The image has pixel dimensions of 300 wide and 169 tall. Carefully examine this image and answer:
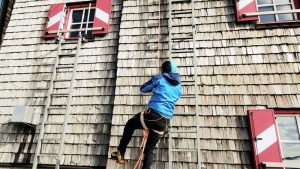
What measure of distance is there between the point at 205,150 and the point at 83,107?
8.41 ft

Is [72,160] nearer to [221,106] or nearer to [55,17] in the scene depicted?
[221,106]

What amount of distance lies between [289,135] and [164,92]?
7.54 feet

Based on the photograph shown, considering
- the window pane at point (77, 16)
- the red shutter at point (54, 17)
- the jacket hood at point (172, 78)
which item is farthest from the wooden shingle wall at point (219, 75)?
the red shutter at point (54, 17)

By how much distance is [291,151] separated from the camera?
169 inches

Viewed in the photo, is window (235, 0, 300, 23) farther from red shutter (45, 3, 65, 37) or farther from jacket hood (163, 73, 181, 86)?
red shutter (45, 3, 65, 37)

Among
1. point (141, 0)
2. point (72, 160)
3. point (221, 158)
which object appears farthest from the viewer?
point (141, 0)

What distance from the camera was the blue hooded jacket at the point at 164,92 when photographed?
3809mm

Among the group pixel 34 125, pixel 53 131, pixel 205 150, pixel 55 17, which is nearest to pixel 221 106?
pixel 205 150

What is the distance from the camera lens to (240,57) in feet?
16.1

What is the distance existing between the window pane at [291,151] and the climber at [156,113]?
6.65ft

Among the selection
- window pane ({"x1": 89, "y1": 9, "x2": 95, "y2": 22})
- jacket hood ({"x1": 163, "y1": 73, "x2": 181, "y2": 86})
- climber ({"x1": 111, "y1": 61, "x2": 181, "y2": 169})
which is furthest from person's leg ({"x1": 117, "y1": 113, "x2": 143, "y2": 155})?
window pane ({"x1": 89, "y1": 9, "x2": 95, "y2": 22})

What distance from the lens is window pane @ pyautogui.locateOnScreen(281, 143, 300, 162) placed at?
4.23 meters

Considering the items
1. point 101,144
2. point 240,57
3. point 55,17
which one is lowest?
point 101,144

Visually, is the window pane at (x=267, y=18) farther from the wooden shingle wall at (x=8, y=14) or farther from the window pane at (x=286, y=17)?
the wooden shingle wall at (x=8, y=14)
